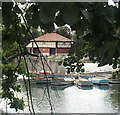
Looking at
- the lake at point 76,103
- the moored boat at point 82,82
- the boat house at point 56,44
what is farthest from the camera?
the moored boat at point 82,82

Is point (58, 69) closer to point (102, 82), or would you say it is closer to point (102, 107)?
point (102, 82)

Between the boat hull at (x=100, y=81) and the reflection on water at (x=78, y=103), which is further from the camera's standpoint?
the boat hull at (x=100, y=81)

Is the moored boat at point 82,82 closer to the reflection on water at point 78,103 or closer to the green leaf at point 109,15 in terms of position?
the reflection on water at point 78,103

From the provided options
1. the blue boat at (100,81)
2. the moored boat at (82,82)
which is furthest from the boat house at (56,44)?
the blue boat at (100,81)

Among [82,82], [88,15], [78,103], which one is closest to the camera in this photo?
[88,15]

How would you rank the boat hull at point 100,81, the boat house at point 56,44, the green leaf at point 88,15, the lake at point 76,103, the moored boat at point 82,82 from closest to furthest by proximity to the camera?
the green leaf at point 88,15 < the boat house at point 56,44 < the lake at point 76,103 < the moored boat at point 82,82 < the boat hull at point 100,81

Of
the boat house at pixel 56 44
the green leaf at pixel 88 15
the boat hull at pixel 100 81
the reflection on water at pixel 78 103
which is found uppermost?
the boat house at pixel 56 44

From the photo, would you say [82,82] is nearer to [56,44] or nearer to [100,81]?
[100,81]

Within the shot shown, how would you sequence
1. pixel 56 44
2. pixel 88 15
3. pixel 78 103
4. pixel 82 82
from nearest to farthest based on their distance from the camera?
pixel 88 15 → pixel 78 103 → pixel 82 82 → pixel 56 44

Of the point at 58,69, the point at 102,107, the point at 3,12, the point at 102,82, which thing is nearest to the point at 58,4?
the point at 3,12

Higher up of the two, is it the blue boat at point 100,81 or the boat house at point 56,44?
the boat house at point 56,44

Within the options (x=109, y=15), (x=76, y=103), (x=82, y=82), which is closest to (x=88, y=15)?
(x=109, y=15)

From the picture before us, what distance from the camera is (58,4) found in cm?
14

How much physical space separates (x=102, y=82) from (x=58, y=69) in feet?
4.32
